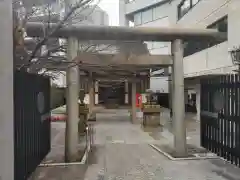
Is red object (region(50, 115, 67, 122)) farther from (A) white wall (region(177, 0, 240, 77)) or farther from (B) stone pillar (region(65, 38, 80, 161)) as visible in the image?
(B) stone pillar (region(65, 38, 80, 161))

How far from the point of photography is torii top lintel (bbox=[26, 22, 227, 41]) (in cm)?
871

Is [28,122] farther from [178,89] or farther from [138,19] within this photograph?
[138,19]

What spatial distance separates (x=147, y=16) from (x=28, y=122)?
37578mm

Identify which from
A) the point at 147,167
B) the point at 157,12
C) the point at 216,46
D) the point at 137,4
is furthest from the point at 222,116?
the point at 137,4

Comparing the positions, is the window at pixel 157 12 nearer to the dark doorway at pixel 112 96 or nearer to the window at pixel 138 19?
the window at pixel 138 19

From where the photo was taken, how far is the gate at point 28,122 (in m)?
5.04

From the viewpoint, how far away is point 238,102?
690 centimetres

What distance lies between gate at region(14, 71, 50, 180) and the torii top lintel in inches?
63.5

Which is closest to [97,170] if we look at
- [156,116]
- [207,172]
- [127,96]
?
[207,172]
